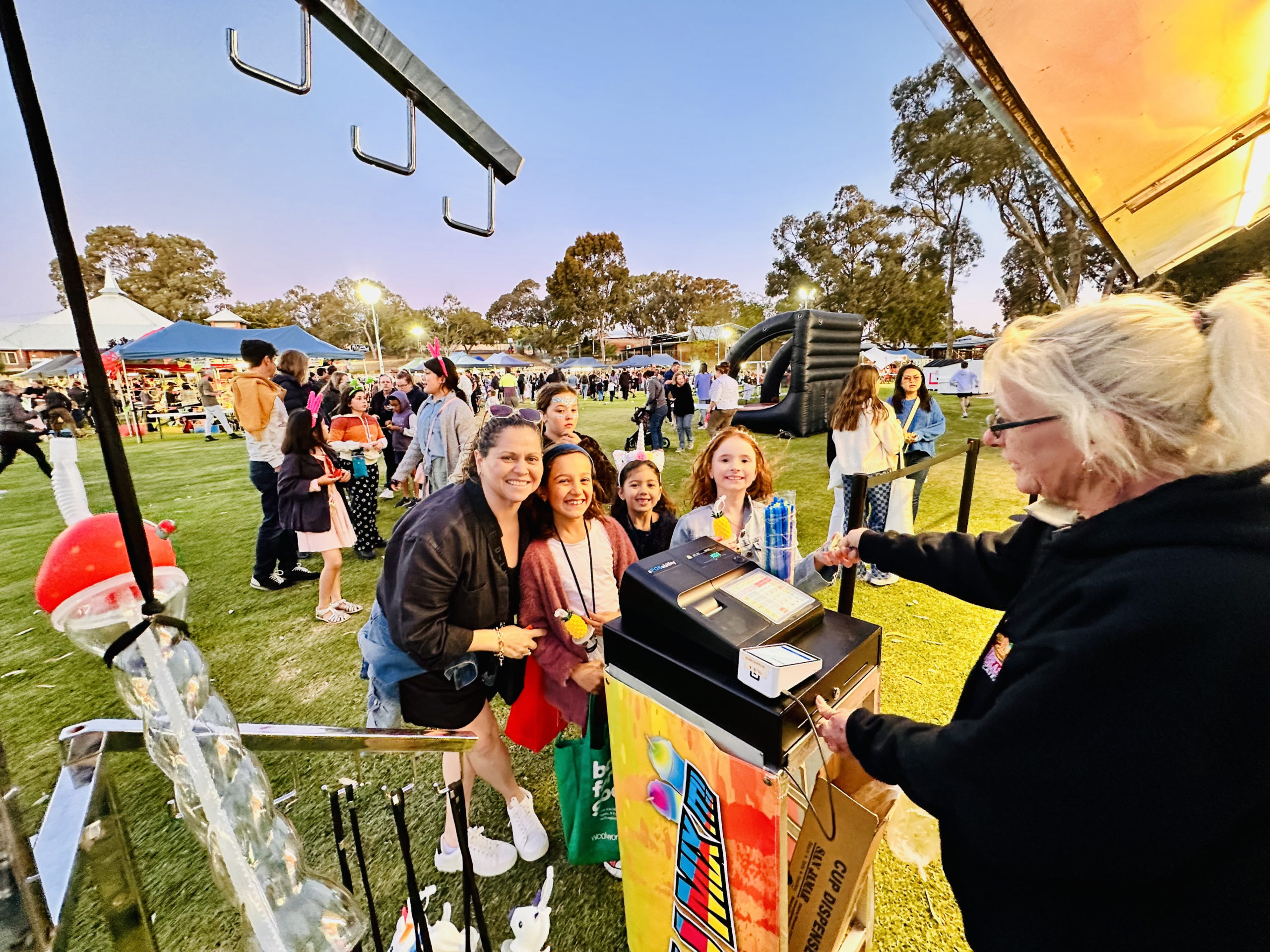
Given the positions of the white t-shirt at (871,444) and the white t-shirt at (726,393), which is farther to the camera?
the white t-shirt at (726,393)

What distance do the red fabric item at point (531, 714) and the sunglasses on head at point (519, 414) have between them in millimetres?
907

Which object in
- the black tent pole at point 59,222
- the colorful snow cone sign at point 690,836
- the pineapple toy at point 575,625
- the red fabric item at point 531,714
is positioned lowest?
the red fabric item at point 531,714

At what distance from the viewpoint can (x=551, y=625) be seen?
74.9 inches

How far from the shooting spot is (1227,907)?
0.85m

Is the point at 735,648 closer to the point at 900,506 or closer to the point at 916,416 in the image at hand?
the point at 900,506

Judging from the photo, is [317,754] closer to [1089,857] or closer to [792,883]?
[792,883]

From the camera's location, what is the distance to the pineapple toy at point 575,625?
1779mm

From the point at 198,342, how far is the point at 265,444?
436 inches

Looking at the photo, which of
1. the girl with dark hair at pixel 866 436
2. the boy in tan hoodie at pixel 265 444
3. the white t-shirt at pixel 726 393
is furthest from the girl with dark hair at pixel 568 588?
the white t-shirt at pixel 726 393

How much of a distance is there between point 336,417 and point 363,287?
18.1 meters

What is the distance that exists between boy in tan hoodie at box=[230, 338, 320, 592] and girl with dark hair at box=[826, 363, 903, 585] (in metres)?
4.22

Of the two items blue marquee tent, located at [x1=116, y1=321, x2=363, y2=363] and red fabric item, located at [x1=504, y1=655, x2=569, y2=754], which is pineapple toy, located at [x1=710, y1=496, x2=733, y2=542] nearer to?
red fabric item, located at [x1=504, y1=655, x2=569, y2=754]

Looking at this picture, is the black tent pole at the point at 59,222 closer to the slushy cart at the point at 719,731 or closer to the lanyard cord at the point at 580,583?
the slushy cart at the point at 719,731

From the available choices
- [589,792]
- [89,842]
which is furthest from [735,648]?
A: [589,792]
